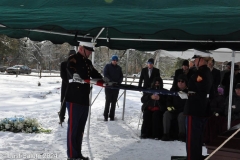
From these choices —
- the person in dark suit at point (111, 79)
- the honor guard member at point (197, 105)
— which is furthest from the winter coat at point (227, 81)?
the honor guard member at point (197, 105)

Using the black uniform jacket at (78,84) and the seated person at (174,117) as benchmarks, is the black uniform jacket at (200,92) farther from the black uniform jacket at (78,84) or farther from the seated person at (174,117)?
the seated person at (174,117)

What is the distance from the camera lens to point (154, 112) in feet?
19.6

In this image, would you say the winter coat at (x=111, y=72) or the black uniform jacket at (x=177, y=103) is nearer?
the black uniform jacket at (x=177, y=103)

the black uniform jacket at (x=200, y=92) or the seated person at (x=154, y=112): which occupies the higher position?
the black uniform jacket at (x=200, y=92)

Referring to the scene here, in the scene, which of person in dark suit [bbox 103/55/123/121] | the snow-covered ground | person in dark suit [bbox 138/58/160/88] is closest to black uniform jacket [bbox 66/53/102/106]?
the snow-covered ground

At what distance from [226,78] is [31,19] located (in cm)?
493

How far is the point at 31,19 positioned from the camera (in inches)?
138

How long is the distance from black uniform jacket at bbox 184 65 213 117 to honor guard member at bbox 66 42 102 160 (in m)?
1.32

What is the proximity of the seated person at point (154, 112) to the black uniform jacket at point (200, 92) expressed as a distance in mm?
1990

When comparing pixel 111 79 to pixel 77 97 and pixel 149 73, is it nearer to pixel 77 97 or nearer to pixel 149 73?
pixel 149 73

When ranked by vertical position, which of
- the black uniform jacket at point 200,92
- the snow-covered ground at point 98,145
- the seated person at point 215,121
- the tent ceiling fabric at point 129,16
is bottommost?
the snow-covered ground at point 98,145

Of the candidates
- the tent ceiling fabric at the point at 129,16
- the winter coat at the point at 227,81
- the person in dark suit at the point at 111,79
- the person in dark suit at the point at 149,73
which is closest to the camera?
the tent ceiling fabric at the point at 129,16

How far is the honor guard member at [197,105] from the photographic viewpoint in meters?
3.83

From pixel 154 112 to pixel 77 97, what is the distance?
233 cm
